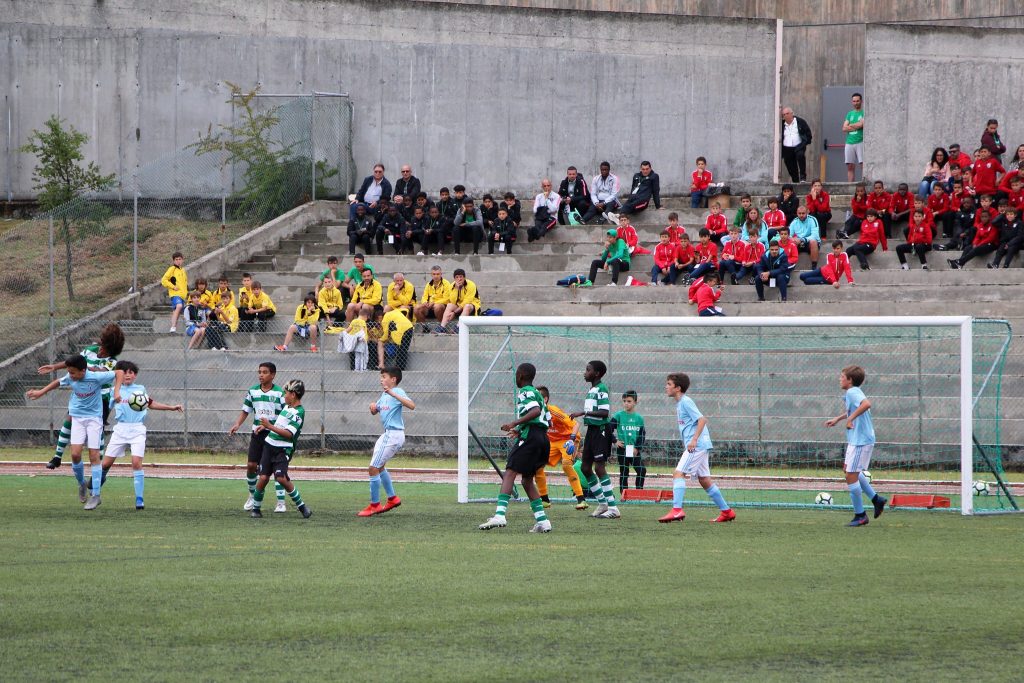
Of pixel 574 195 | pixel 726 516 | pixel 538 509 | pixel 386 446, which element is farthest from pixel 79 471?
pixel 574 195

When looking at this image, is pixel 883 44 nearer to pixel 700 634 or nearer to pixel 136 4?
pixel 136 4

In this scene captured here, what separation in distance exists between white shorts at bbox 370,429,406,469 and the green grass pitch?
2.16 ft

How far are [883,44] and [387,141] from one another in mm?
11633

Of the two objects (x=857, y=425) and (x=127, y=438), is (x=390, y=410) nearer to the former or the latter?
(x=127, y=438)

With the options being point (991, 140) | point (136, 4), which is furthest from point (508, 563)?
point (136, 4)

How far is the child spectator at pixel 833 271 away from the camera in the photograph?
2311 centimetres

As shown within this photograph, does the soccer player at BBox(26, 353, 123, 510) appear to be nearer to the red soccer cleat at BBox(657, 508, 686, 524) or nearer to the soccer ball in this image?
the soccer ball

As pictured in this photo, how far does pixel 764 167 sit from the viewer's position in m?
29.0

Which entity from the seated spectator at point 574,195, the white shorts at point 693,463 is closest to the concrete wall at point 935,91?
the seated spectator at point 574,195

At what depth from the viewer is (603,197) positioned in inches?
1093

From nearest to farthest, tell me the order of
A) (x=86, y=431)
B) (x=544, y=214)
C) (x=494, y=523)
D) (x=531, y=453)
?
(x=531, y=453) → (x=494, y=523) → (x=86, y=431) → (x=544, y=214)

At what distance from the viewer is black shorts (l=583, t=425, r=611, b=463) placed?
1414 centimetres

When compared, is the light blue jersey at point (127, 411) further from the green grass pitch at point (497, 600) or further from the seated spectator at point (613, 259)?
the seated spectator at point (613, 259)

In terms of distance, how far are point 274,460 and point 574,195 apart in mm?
15997
